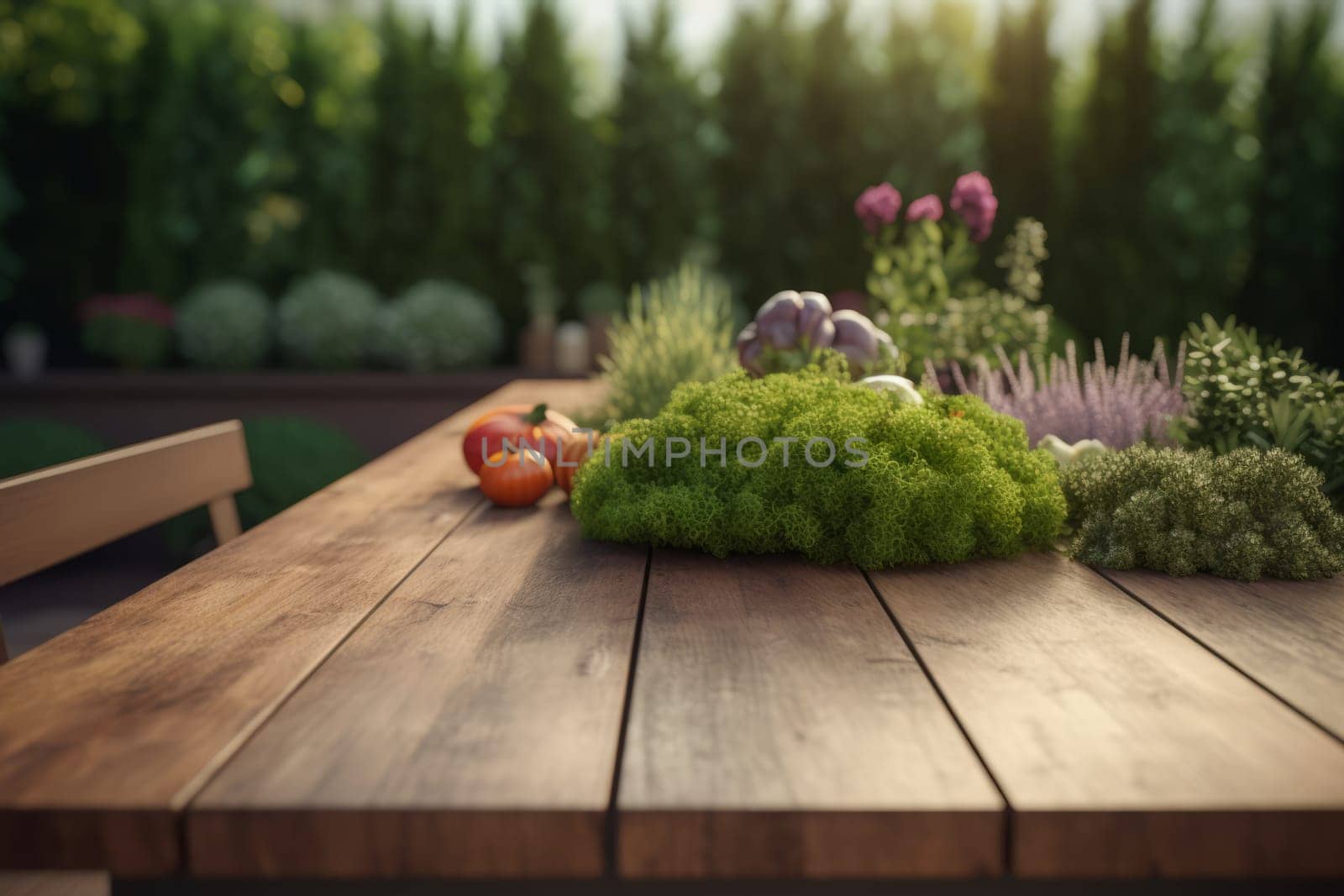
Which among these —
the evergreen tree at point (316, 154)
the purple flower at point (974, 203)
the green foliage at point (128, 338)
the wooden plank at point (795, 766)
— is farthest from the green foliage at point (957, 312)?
the green foliage at point (128, 338)

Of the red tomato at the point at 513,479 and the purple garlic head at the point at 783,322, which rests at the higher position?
the purple garlic head at the point at 783,322

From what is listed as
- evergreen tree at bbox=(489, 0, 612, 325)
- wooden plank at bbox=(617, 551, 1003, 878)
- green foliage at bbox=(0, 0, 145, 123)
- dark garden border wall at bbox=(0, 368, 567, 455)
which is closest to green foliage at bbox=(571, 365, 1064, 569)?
wooden plank at bbox=(617, 551, 1003, 878)

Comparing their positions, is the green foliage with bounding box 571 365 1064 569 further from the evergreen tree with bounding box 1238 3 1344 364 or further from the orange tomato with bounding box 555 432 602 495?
the evergreen tree with bounding box 1238 3 1344 364

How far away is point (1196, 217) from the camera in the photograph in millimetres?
6688

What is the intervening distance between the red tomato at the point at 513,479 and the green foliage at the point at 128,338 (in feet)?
20.5

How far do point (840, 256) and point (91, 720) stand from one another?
6.80m

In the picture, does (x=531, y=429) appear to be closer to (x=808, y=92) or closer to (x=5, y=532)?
(x=5, y=532)

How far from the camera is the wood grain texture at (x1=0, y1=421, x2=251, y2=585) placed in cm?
136

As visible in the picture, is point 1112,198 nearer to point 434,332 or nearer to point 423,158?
point 434,332

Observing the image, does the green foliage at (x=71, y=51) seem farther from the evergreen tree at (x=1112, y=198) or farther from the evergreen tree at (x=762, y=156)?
the evergreen tree at (x=1112, y=198)

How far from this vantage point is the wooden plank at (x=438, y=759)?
2.12ft

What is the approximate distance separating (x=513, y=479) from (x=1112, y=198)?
20.5 ft

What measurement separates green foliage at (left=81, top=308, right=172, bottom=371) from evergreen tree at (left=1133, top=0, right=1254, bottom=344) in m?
6.74

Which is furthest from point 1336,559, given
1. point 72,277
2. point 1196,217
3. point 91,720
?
point 72,277
